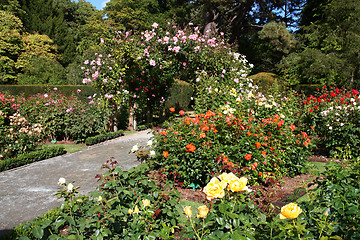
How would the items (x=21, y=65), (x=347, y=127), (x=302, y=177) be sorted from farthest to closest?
(x=21, y=65)
(x=347, y=127)
(x=302, y=177)

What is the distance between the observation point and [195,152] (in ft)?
11.7

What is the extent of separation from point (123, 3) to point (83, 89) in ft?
51.5

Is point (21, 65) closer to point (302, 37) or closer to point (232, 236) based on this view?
point (302, 37)

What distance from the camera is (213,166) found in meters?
3.44

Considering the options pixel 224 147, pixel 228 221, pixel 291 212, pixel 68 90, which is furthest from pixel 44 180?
pixel 68 90

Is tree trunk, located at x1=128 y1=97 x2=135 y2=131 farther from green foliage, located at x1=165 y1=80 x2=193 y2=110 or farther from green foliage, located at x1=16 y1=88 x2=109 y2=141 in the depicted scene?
green foliage, located at x1=165 y1=80 x2=193 y2=110

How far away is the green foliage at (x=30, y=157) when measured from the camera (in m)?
4.85

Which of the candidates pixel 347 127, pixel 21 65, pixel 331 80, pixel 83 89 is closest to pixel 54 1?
pixel 21 65

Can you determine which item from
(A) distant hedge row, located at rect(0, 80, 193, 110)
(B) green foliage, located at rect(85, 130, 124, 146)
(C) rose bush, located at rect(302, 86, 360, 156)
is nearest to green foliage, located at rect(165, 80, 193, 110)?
(A) distant hedge row, located at rect(0, 80, 193, 110)

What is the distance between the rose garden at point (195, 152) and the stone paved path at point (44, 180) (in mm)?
404

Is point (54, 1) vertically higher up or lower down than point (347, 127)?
higher up

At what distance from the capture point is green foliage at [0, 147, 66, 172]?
485 cm

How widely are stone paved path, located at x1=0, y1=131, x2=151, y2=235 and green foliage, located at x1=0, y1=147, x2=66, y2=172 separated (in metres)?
0.12

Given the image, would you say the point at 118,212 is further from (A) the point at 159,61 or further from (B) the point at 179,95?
(B) the point at 179,95
